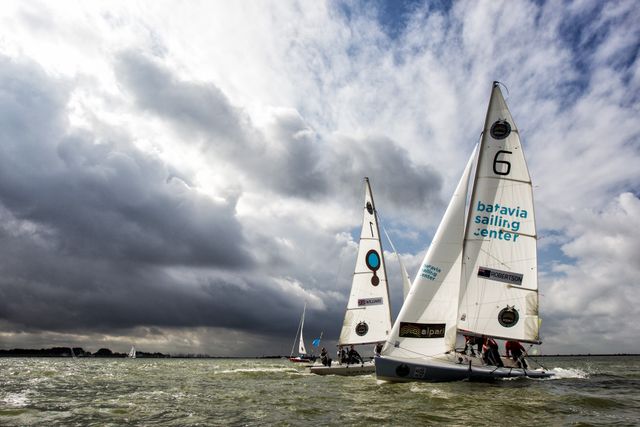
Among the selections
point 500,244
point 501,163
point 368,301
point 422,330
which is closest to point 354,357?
point 368,301

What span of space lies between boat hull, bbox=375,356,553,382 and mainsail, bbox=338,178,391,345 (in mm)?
12571

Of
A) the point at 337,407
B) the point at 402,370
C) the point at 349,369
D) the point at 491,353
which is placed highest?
the point at 491,353

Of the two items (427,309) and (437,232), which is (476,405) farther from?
(437,232)

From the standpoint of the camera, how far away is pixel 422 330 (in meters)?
22.4

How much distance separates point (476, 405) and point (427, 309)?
881 cm

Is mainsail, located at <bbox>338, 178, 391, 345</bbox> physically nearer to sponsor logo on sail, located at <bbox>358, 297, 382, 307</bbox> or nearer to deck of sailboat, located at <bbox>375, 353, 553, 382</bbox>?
sponsor logo on sail, located at <bbox>358, 297, 382, 307</bbox>

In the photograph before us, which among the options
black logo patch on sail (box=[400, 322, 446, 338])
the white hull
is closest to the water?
black logo patch on sail (box=[400, 322, 446, 338])

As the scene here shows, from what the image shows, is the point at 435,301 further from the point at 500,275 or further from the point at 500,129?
the point at 500,129

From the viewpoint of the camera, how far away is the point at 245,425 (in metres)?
11.2

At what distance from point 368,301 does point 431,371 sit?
13746 millimetres

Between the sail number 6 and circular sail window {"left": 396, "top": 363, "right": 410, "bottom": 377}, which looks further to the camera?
→ the sail number 6

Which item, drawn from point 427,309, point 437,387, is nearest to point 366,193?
point 427,309

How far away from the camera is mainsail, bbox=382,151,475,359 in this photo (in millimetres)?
22141

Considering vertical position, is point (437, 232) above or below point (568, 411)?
above
